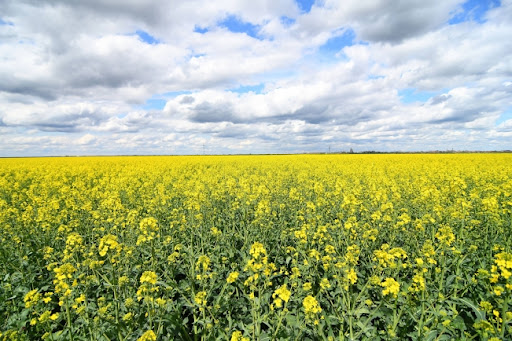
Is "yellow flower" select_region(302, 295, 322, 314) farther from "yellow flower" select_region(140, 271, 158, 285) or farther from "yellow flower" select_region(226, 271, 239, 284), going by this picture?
"yellow flower" select_region(140, 271, 158, 285)

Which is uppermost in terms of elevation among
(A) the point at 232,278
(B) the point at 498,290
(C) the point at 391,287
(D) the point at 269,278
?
(B) the point at 498,290

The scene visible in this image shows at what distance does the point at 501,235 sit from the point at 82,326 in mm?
7706

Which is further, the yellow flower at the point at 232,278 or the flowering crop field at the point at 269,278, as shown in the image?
the yellow flower at the point at 232,278

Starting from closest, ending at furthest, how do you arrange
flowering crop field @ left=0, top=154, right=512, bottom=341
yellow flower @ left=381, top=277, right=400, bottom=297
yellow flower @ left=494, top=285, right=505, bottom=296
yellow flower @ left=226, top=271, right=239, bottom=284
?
yellow flower @ left=494, top=285, right=505, bottom=296, yellow flower @ left=381, top=277, right=400, bottom=297, flowering crop field @ left=0, top=154, right=512, bottom=341, yellow flower @ left=226, top=271, right=239, bottom=284

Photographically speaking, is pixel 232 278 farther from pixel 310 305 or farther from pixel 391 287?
pixel 391 287

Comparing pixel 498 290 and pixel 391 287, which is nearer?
pixel 498 290

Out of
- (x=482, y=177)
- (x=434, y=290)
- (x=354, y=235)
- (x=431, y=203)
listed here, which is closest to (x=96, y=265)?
(x=354, y=235)

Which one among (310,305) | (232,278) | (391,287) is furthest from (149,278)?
(391,287)

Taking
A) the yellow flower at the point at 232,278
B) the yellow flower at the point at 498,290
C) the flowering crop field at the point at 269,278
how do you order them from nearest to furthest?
the yellow flower at the point at 498,290 < the flowering crop field at the point at 269,278 < the yellow flower at the point at 232,278

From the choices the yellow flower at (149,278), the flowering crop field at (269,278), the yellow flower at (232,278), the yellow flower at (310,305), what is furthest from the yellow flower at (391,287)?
the yellow flower at (149,278)

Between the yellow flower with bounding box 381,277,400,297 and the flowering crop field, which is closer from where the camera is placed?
the yellow flower with bounding box 381,277,400,297

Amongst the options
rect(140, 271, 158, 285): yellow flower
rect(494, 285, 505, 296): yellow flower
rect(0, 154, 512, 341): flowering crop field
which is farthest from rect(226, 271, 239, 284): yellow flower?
rect(494, 285, 505, 296): yellow flower

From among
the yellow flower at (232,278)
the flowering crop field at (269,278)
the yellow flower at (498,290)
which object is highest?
the yellow flower at (498,290)

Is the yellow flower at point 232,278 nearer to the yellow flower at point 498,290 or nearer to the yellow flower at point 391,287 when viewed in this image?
the yellow flower at point 391,287
